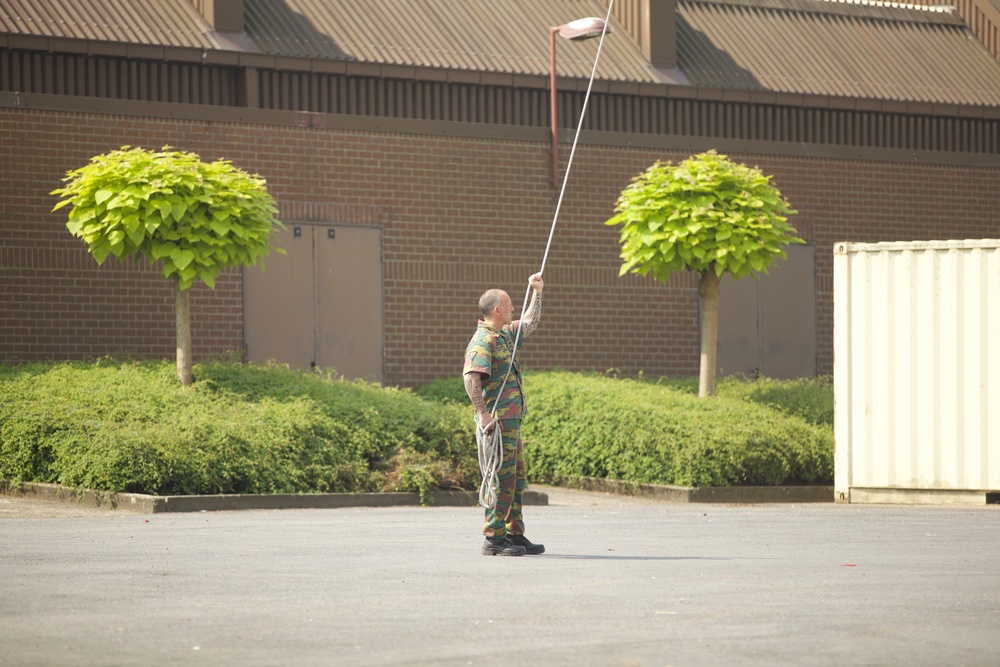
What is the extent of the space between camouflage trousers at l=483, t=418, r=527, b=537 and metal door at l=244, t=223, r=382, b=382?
1087 cm

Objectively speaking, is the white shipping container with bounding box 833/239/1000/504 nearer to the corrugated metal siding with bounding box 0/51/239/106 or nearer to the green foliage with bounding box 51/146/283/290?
the green foliage with bounding box 51/146/283/290

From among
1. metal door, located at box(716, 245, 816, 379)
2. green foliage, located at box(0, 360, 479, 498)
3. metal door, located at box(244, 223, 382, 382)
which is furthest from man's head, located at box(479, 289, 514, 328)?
metal door, located at box(716, 245, 816, 379)

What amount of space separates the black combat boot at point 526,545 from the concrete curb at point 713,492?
22.7 ft

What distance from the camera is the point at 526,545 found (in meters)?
10.8

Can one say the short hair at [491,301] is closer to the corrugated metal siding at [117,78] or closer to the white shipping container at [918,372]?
the white shipping container at [918,372]

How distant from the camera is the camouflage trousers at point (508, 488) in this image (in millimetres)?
10594

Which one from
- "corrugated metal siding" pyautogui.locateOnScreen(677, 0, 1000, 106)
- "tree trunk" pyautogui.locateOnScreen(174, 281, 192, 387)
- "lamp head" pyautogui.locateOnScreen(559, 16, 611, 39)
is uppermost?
"corrugated metal siding" pyautogui.locateOnScreen(677, 0, 1000, 106)

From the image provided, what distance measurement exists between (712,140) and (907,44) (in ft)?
15.9

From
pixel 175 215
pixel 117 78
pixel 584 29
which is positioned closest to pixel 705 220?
pixel 584 29

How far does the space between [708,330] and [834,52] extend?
7330mm

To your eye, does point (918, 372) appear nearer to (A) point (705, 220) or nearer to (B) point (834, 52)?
(A) point (705, 220)

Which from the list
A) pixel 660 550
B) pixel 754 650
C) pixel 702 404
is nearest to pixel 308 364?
pixel 702 404

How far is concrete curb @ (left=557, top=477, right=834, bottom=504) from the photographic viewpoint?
1759 cm

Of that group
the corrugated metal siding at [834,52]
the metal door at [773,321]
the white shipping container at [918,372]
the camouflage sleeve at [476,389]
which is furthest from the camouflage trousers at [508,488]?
the corrugated metal siding at [834,52]
